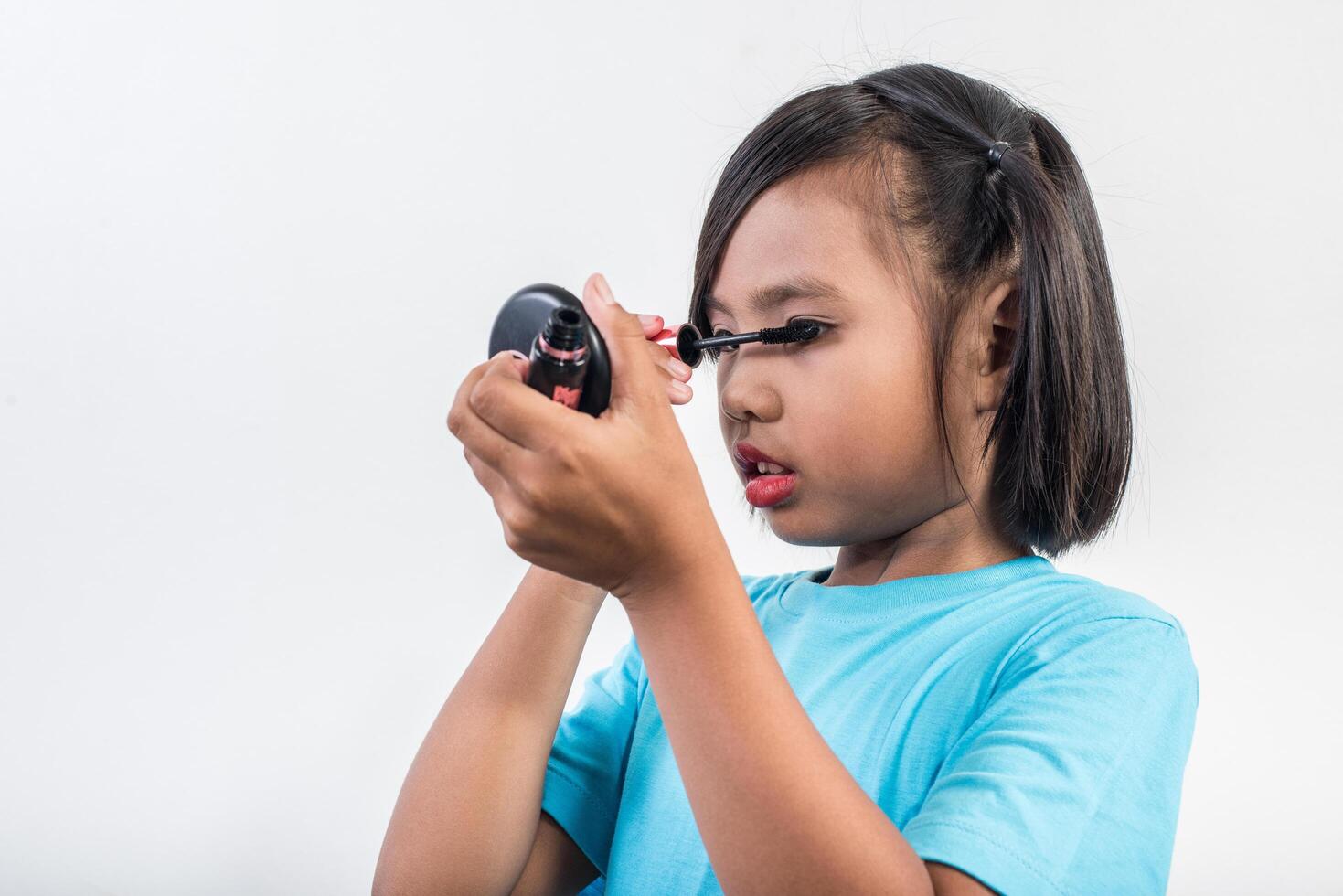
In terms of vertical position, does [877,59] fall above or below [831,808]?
above

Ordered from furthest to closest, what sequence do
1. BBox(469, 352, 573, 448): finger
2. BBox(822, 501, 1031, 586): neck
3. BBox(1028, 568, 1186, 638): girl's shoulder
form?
BBox(822, 501, 1031, 586): neck, BBox(1028, 568, 1186, 638): girl's shoulder, BBox(469, 352, 573, 448): finger

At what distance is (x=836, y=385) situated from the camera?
0.67m

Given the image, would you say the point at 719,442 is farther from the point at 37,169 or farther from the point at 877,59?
the point at 37,169

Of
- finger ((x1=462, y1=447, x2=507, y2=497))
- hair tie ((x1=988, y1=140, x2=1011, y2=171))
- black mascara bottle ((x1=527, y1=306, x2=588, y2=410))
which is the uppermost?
hair tie ((x1=988, y1=140, x2=1011, y2=171))

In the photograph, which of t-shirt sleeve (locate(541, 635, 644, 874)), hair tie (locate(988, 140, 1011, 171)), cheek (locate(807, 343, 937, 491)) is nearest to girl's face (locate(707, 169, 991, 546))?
cheek (locate(807, 343, 937, 491))

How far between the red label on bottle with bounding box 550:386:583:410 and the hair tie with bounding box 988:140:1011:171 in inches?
14.9

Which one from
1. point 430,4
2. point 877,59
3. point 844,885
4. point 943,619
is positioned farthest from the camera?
point 430,4

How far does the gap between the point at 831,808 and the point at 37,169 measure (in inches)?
47.3

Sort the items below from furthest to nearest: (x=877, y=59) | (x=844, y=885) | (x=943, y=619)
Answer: (x=877, y=59) < (x=943, y=619) < (x=844, y=885)

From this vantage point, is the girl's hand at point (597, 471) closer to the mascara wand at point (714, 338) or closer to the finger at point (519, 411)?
the finger at point (519, 411)

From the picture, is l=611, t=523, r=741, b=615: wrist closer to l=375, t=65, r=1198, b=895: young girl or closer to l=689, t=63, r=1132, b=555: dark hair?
l=375, t=65, r=1198, b=895: young girl

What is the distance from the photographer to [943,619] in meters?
0.70

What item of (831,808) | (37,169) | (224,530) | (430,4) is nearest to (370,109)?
(430,4)

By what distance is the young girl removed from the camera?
49cm
